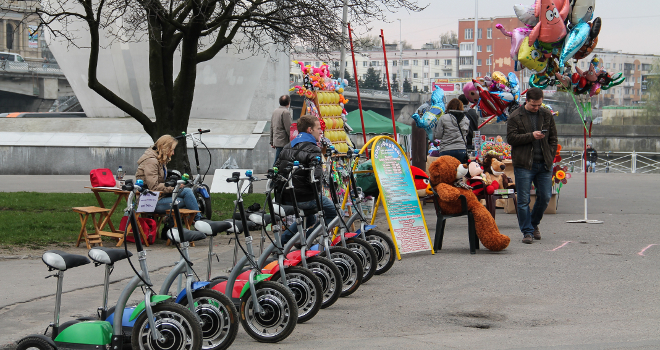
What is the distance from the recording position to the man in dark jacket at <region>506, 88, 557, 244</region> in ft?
32.3

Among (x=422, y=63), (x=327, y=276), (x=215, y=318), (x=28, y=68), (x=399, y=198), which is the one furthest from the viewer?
(x=422, y=63)

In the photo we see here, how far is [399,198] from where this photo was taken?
9.07 metres

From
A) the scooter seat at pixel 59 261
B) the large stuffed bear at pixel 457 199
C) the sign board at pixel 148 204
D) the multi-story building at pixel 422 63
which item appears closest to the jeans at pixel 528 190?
the large stuffed bear at pixel 457 199

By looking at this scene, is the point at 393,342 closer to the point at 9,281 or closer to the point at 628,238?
the point at 9,281

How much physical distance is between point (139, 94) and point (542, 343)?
24.2 metres

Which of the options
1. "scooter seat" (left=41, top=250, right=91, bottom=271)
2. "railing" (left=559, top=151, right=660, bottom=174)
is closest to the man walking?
"railing" (left=559, top=151, right=660, bottom=174)

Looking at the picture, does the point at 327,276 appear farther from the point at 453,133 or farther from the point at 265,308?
the point at 453,133

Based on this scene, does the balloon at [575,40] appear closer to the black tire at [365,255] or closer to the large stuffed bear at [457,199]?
the large stuffed bear at [457,199]

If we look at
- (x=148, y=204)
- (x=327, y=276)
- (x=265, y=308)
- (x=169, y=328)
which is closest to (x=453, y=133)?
(x=148, y=204)

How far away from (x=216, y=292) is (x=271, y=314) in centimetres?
55

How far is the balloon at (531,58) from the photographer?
12450mm

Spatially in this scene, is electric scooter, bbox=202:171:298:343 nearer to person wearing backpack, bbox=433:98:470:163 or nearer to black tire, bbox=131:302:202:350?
black tire, bbox=131:302:202:350

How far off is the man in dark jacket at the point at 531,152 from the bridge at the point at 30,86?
72.0 m

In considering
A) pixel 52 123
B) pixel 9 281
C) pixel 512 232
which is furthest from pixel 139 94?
pixel 9 281
